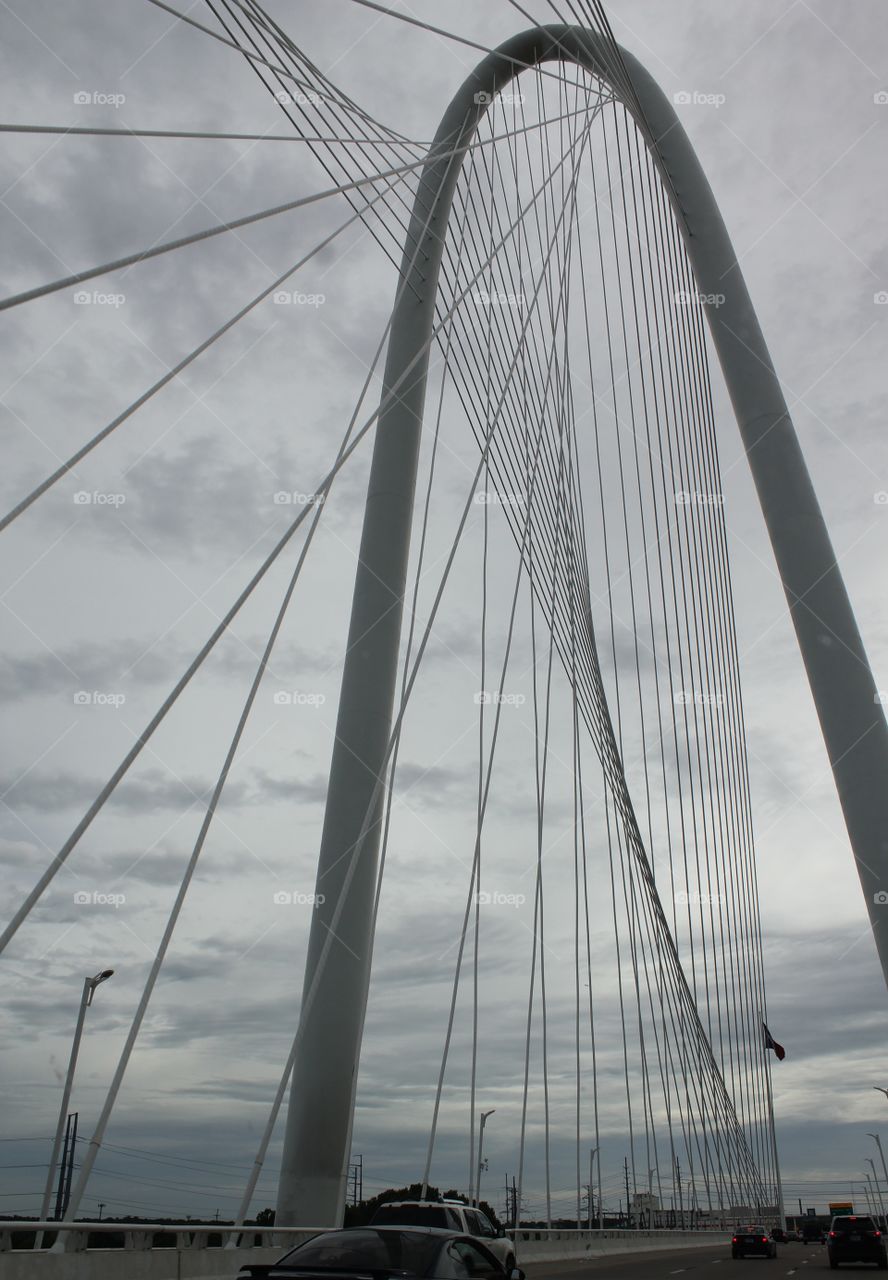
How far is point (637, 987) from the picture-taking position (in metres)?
22.1

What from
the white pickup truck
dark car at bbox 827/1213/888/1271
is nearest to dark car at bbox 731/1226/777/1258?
dark car at bbox 827/1213/888/1271

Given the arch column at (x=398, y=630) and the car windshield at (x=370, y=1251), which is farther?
the arch column at (x=398, y=630)

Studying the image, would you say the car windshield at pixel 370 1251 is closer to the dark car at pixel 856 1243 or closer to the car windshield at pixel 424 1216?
the car windshield at pixel 424 1216

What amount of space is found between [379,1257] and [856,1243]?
22372 millimetres

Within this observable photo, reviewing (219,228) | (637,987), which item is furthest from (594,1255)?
(219,228)

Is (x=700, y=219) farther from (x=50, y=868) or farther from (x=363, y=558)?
(x=50, y=868)

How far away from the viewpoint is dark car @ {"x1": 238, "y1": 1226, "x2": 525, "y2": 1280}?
238 inches

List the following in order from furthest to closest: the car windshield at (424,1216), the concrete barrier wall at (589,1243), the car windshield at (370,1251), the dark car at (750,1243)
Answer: the dark car at (750,1243), the concrete barrier wall at (589,1243), the car windshield at (424,1216), the car windshield at (370,1251)

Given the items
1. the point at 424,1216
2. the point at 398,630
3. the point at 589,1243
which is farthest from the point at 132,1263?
the point at 589,1243

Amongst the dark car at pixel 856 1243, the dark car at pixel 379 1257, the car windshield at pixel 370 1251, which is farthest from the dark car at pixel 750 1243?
the car windshield at pixel 370 1251

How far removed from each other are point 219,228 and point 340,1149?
1072 centimetres

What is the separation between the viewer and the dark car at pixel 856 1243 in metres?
24.6

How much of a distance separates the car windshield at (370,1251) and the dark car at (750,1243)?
1047 inches

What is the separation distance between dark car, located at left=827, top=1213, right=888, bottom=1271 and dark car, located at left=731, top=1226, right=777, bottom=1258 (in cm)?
466
